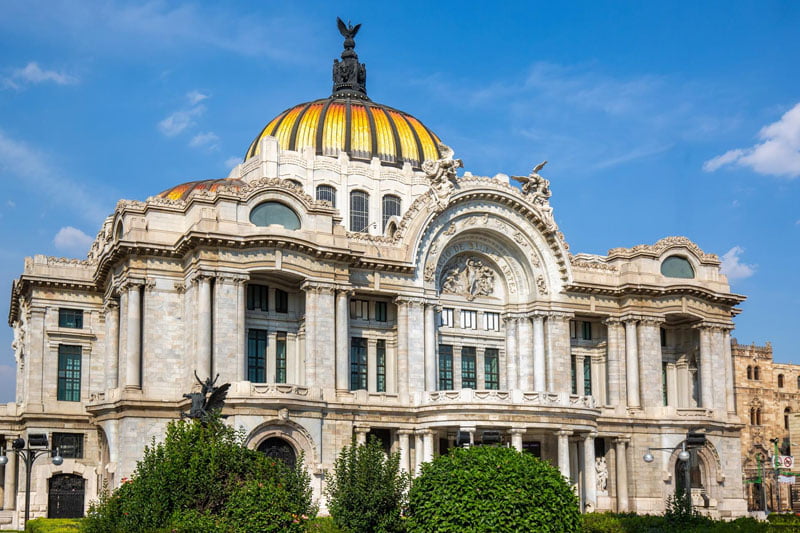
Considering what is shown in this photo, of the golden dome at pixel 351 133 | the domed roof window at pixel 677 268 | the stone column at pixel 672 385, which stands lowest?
the stone column at pixel 672 385

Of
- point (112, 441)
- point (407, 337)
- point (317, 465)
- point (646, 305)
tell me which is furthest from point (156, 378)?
point (646, 305)

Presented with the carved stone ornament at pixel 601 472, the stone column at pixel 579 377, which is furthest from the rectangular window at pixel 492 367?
the carved stone ornament at pixel 601 472

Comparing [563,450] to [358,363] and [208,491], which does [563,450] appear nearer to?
[358,363]

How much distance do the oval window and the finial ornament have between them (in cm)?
2611

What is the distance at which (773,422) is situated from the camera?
96.5 meters

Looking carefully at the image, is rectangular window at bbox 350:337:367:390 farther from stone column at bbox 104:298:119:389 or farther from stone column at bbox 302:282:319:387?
stone column at bbox 104:298:119:389

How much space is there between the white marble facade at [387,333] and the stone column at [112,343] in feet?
0.48

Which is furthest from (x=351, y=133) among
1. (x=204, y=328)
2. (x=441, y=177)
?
(x=204, y=328)

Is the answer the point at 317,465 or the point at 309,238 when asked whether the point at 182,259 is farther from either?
the point at 317,465

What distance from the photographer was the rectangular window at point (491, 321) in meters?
68.6

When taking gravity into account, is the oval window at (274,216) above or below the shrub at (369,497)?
above

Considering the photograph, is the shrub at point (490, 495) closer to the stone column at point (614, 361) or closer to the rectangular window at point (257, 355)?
the rectangular window at point (257, 355)

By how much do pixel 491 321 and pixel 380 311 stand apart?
8305mm

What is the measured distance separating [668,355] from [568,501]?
35192 mm
